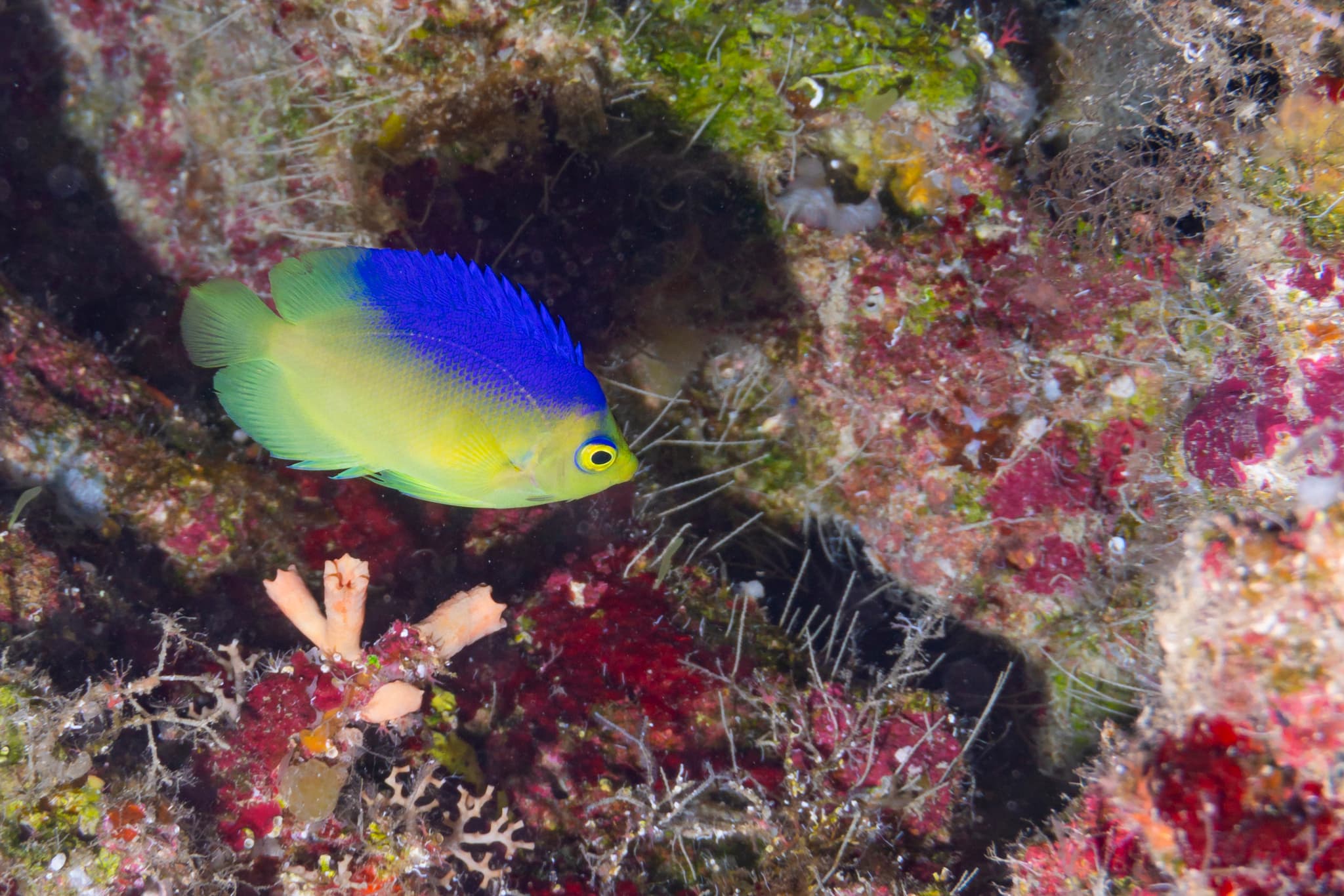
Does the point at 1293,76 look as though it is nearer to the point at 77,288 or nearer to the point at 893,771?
the point at 893,771

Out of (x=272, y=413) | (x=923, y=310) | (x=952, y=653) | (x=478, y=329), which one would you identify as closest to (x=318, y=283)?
(x=272, y=413)

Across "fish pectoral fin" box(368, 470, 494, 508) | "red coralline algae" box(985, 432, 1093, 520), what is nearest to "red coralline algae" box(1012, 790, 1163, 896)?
"red coralline algae" box(985, 432, 1093, 520)

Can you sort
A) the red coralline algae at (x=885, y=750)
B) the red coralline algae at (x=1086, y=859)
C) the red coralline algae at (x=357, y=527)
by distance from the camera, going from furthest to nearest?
the red coralline algae at (x=357, y=527)
the red coralline algae at (x=885, y=750)
the red coralline algae at (x=1086, y=859)

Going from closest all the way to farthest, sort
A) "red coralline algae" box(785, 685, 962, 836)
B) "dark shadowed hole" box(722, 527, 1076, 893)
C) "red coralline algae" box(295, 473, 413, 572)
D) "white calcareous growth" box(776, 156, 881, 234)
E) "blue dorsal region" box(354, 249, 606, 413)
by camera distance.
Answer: "blue dorsal region" box(354, 249, 606, 413) < "red coralline algae" box(785, 685, 962, 836) < "red coralline algae" box(295, 473, 413, 572) < "white calcareous growth" box(776, 156, 881, 234) < "dark shadowed hole" box(722, 527, 1076, 893)

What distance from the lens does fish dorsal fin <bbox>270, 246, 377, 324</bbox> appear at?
8.39 feet

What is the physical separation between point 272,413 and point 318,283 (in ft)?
1.79

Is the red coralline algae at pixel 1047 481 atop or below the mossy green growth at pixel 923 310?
below

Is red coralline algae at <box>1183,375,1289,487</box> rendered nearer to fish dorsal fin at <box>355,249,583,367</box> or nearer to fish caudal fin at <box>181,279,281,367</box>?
fish dorsal fin at <box>355,249,583,367</box>

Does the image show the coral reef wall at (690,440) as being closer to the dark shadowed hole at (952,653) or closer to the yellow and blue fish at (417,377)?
the dark shadowed hole at (952,653)

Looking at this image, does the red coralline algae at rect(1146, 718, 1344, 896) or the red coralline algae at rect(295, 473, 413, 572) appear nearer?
the red coralline algae at rect(1146, 718, 1344, 896)

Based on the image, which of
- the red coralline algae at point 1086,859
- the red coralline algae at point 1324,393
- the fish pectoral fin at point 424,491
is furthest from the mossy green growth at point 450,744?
the red coralline algae at point 1324,393

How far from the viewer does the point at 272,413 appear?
2.65m

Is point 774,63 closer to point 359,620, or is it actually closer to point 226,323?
point 226,323

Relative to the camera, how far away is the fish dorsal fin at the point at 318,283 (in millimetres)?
2559
